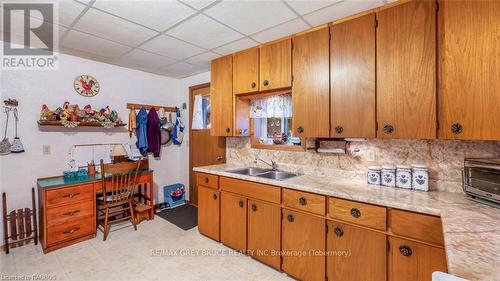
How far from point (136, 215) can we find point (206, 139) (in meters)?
1.56

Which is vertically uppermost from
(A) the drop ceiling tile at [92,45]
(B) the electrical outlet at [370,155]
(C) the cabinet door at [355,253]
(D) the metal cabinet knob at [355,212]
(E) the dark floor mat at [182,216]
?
(A) the drop ceiling tile at [92,45]

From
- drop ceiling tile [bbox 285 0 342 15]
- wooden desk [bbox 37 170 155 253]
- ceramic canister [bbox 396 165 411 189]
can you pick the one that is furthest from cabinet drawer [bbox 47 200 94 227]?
ceramic canister [bbox 396 165 411 189]

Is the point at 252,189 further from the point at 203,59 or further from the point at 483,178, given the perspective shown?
the point at 203,59

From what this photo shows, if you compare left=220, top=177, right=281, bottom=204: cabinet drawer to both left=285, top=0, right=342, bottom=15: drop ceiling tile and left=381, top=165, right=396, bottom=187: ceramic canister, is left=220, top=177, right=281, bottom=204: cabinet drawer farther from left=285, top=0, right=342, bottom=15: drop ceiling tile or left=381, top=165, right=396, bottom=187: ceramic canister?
left=285, top=0, right=342, bottom=15: drop ceiling tile

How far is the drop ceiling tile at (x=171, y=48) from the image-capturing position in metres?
2.53

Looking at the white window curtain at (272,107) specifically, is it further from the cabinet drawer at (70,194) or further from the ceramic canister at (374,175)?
the cabinet drawer at (70,194)

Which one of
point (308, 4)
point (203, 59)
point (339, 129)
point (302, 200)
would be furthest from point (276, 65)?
point (302, 200)

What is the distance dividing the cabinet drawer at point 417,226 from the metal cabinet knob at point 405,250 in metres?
0.08

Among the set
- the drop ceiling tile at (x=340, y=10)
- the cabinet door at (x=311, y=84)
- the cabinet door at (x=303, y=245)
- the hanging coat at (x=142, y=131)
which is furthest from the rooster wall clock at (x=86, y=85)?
the cabinet door at (x=303, y=245)

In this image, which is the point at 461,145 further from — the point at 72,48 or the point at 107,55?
the point at 72,48

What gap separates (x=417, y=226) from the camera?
1.44 m

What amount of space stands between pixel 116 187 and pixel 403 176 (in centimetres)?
326

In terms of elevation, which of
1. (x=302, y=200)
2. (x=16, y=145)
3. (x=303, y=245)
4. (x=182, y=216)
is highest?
(x=16, y=145)

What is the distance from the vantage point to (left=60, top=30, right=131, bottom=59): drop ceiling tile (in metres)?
2.44
